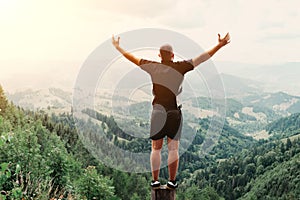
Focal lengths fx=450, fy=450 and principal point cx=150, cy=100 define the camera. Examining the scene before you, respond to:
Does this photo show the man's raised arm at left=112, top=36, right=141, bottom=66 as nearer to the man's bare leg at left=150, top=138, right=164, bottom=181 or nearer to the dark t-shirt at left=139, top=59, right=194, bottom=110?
the dark t-shirt at left=139, top=59, right=194, bottom=110

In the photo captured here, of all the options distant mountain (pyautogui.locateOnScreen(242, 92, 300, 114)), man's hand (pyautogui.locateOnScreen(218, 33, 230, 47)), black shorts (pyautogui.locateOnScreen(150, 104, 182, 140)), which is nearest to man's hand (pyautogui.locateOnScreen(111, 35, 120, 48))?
black shorts (pyautogui.locateOnScreen(150, 104, 182, 140))

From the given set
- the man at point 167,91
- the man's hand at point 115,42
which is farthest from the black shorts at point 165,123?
the man's hand at point 115,42

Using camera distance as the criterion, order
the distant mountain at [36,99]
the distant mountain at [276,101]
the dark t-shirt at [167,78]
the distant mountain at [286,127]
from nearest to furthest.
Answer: the dark t-shirt at [167,78], the distant mountain at [36,99], the distant mountain at [286,127], the distant mountain at [276,101]

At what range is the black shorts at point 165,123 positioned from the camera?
3.21 m

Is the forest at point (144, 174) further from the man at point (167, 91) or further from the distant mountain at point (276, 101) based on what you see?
the distant mountain at point (276, 101)

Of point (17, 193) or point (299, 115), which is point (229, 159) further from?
point (17, 193)

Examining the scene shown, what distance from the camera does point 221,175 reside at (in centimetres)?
5444

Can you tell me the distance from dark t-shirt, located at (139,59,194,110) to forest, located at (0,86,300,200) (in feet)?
24.4

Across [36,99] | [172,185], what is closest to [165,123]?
[172,185]

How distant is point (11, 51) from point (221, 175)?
40.9m

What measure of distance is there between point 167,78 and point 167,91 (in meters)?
0.09

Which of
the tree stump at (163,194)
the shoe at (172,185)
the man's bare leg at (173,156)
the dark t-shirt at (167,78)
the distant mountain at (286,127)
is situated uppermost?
the dark t-shirt at (167,78)

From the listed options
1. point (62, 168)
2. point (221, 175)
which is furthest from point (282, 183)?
point (62, 168)

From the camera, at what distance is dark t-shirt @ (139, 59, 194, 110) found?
10.4 ft
